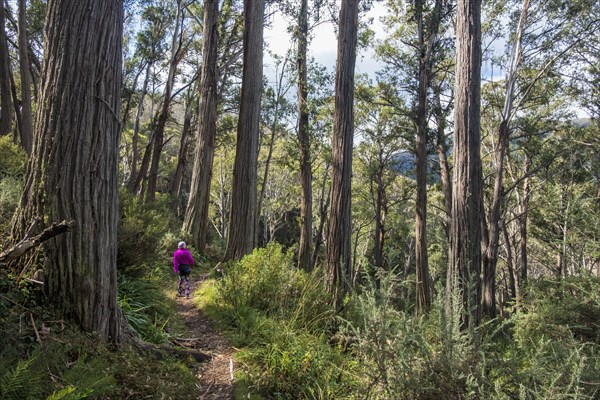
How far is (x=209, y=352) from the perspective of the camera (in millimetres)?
4727

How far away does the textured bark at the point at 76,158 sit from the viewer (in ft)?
10.9

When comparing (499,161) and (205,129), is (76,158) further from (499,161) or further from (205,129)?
(499,161)

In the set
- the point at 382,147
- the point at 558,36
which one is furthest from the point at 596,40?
the point at 382,147

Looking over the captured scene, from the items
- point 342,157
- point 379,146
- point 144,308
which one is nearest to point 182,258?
point 144,308

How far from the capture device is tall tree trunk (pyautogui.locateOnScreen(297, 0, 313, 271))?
14.3 meters

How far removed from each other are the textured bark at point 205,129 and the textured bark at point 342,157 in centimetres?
600

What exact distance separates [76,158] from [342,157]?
4.42 meters

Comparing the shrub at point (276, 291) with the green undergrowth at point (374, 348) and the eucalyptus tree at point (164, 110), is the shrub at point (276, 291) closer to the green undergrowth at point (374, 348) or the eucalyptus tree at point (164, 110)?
the green undergrowth at point (374, 348)

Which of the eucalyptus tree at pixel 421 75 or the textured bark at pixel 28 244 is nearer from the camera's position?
the textured bark at pixel 28 244

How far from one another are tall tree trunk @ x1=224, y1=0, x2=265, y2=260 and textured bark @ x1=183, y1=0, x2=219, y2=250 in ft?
11.8

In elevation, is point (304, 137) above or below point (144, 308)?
above

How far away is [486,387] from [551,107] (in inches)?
705

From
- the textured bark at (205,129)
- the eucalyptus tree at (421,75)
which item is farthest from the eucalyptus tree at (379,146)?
the textured bark at (205,129)

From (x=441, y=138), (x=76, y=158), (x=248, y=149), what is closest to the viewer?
(x=76, y=158)
